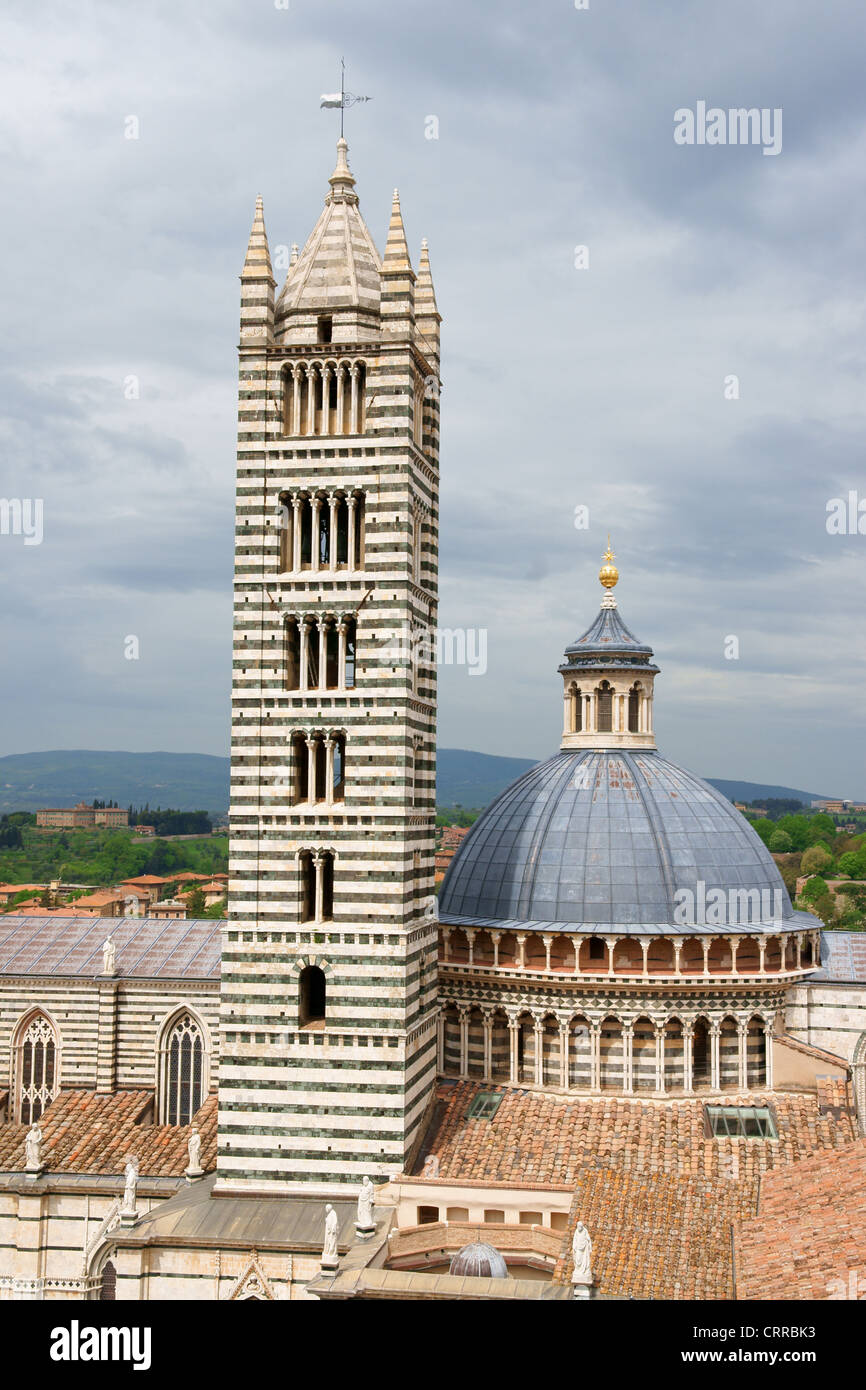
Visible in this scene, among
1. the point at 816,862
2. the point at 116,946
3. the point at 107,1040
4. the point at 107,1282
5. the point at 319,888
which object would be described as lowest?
the point at 107,1282

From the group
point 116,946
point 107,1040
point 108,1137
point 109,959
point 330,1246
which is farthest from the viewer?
point 116,946

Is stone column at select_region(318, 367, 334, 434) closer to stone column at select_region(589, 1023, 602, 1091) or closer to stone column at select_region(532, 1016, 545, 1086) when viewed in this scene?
stone column at select_region(532, 1016, 545, 1086)

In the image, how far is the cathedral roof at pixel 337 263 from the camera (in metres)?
35.5

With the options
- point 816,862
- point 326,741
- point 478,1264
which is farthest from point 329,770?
point 816,862

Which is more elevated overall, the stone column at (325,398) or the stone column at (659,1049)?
the stone column at (325,398)

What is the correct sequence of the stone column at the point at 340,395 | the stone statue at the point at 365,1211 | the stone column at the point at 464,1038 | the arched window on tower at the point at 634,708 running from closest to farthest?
1. the stone statue at the point at 365,1211
2. the stone column at the point at 340,395
3. the stone column at the point at 464,1038
4. the arched window on tower at the point at 634,708

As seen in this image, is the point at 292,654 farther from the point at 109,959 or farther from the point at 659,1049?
the point at 109,959

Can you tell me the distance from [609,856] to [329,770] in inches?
376

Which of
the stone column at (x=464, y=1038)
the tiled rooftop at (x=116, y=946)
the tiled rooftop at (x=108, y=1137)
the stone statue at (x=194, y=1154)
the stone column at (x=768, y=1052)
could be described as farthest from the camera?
the tiled rooftop at (x=116, y=946)

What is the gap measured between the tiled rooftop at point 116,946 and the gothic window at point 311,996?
10862 mm

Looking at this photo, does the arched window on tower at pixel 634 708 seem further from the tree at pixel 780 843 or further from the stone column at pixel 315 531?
the tree at pixel 780 843

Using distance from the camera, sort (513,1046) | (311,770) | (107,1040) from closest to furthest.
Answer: (311,770) → (513,1046) → (107,1040)

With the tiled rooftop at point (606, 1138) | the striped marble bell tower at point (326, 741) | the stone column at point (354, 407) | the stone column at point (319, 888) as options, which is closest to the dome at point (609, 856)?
the striped marble bell tower at point (326, 741)

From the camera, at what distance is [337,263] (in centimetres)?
3609
